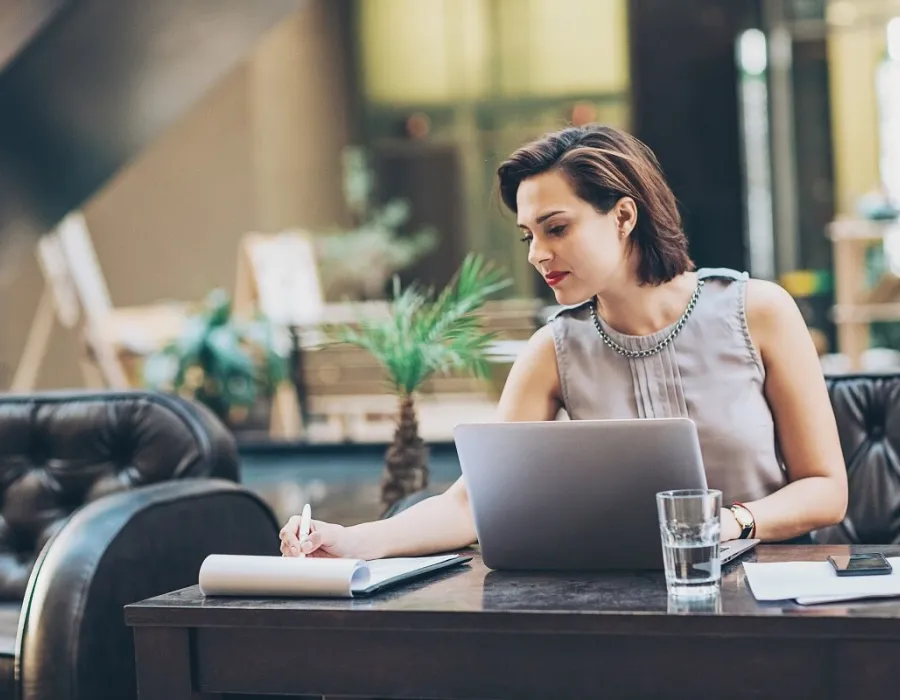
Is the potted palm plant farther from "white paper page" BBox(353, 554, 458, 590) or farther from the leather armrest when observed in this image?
"white paper page" BBox(353, 554, 458, 590)

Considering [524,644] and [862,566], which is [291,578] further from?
[862,566]

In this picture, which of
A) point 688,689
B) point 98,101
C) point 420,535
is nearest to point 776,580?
point 688,689

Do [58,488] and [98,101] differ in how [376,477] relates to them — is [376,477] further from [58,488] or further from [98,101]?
[58,488]

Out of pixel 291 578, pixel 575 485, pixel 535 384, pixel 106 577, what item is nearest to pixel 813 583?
pixel 575 485

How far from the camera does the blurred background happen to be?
6000 millimetres

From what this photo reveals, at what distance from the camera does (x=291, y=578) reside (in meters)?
1.45

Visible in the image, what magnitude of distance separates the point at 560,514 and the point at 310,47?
8147mm

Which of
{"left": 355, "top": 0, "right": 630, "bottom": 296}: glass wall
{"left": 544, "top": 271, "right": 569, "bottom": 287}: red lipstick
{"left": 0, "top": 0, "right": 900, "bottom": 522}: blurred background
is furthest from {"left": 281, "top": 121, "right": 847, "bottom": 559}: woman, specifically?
{"left": 355, "top": 0, "right": 630, "bottom": 296}: glass wall

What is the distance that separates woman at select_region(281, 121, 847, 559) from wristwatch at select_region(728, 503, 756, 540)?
0.06 m

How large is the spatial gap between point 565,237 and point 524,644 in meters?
0.73

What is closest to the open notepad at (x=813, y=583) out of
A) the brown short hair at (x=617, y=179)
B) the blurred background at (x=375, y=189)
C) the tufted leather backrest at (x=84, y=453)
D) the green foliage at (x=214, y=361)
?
the brown short hair at (x=617, y=179)

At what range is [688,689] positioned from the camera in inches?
50.6

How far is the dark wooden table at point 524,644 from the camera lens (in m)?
1.25

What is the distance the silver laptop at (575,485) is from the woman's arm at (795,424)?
9.4 inches
